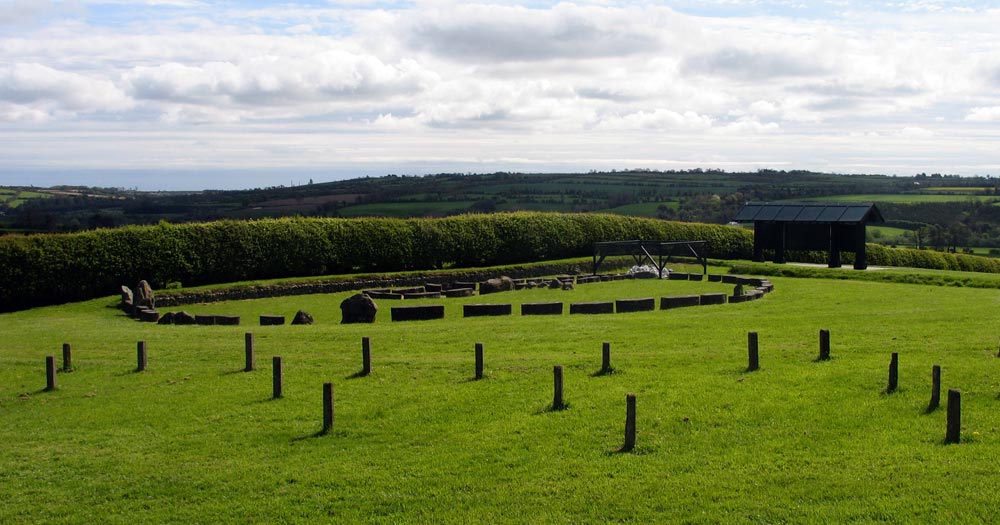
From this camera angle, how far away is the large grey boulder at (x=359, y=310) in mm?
27375

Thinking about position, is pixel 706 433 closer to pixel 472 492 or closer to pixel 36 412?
pixel 472 492

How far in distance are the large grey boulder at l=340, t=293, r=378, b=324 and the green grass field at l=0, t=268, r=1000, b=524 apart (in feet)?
14.8

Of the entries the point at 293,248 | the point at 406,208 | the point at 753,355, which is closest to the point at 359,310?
the point at 753,355

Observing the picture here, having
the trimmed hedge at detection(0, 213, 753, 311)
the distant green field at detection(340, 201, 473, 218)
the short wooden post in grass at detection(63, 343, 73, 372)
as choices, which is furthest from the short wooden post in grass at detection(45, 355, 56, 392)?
the distant green field at detection(340, 201, 473, 218)

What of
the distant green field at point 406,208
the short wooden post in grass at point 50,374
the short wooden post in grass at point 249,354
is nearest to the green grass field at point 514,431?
the short wooden post in grass at point 50,374

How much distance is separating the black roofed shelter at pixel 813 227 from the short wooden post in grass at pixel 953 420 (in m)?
36.9

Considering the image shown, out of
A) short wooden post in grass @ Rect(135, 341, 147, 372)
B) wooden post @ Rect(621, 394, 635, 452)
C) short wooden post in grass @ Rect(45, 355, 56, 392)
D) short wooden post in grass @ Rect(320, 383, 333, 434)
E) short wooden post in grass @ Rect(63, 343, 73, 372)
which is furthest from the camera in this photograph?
short wooden post in grass @ Rect(63, 343, 73, 372)

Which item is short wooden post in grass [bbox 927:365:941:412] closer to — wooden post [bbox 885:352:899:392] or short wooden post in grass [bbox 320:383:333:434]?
wooden post [bbox 885:352:899:392]

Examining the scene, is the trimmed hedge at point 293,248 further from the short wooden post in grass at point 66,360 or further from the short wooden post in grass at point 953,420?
the short wooden post in grass at point 953,420

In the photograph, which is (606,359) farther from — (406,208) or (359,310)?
(406,208)

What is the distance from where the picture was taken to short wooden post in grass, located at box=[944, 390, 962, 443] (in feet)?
38.9

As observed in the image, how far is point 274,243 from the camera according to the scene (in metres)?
42.6

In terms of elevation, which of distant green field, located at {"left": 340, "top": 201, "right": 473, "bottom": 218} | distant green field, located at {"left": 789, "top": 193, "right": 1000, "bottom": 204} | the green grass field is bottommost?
the green grass field

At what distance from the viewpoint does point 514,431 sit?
13461mm
